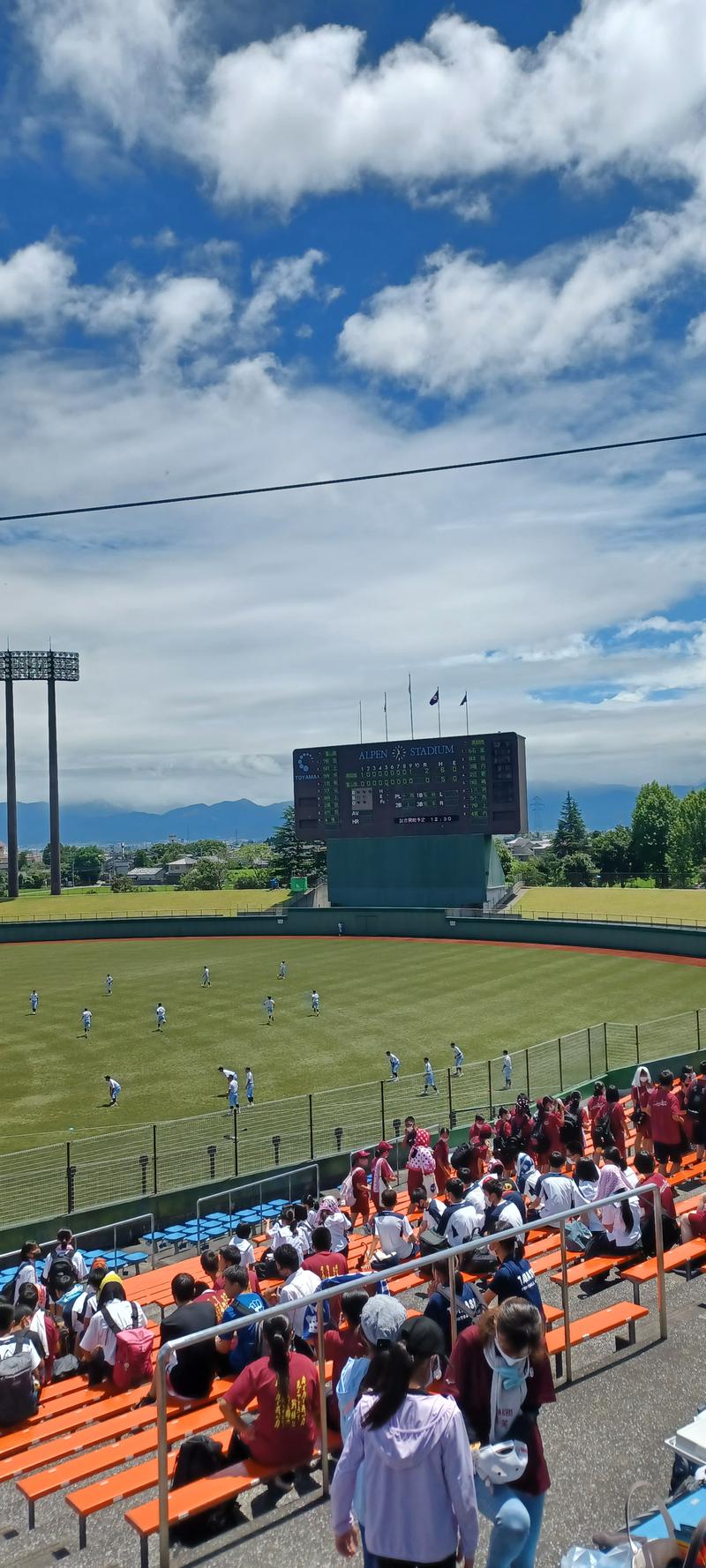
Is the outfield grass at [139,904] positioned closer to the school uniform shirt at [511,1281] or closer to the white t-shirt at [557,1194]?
the white t-shirt at [557,1194]

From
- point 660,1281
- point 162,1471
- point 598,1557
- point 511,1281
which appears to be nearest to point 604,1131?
point 660,1281

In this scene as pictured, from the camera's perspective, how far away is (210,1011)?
120ft

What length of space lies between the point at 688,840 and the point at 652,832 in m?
6.12

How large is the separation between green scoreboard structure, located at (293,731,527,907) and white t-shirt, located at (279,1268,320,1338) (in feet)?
168

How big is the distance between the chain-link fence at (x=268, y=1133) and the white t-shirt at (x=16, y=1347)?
813 centimetres

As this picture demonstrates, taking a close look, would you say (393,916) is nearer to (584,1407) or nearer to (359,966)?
(359,966)

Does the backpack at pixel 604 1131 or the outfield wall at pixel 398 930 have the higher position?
the backpack at pixel 604 1131

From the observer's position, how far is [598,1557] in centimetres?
383

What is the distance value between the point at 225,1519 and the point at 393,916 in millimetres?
54620

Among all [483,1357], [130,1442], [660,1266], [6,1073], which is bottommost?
[6,1073]

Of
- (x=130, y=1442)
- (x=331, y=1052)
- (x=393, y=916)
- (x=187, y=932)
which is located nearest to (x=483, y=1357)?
(x=130, y=1442)

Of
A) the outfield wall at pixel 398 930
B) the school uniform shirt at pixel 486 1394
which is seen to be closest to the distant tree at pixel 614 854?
the outfield wall at pixel 398 930

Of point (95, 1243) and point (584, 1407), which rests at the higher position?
point (584, 1407)

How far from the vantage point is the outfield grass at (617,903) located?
60.5m
